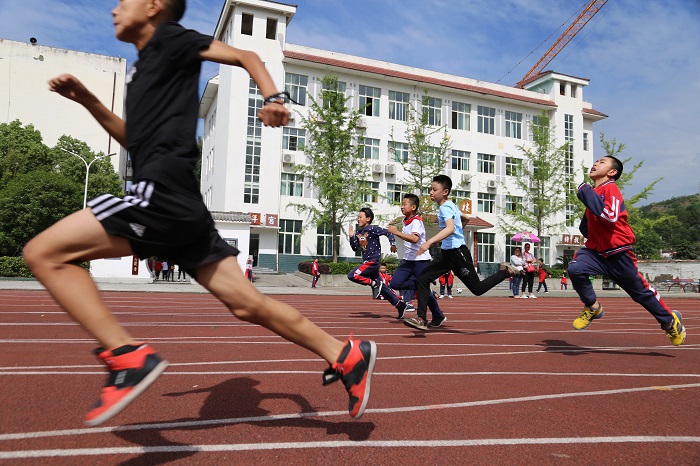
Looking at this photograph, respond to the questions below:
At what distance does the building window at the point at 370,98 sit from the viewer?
4278 cm

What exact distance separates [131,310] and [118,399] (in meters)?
8.89

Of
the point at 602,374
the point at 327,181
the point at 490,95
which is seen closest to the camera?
the point at 602,374

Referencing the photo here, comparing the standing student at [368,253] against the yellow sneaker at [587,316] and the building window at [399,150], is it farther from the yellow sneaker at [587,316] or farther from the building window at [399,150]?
the building window at [399,150]

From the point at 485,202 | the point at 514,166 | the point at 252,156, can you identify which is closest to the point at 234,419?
the point at 252,156

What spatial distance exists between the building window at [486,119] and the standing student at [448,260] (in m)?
42.1

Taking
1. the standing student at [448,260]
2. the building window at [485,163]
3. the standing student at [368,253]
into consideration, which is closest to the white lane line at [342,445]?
the standing student at [448,260]

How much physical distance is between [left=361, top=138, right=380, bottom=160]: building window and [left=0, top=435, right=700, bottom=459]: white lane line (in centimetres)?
4026

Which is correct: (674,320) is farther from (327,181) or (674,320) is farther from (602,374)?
(327,181)

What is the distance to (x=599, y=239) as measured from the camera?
19.5 ft

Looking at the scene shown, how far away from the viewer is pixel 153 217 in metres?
2.19

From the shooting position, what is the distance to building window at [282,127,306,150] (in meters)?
40.5

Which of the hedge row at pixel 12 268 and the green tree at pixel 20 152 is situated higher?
the green tree at pixel 20 152

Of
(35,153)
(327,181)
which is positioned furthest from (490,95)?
(35,153)

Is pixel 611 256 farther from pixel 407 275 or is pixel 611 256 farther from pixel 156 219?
pixel 156 219
